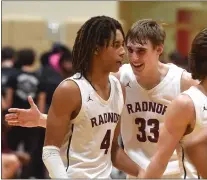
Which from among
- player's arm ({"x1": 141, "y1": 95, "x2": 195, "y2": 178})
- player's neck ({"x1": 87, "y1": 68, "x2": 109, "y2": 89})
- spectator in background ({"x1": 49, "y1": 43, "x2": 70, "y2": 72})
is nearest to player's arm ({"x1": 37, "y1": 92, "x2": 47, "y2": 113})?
spectator in background ({"x1": 49, "y1": 43, "x2": 70, "y2": 72})

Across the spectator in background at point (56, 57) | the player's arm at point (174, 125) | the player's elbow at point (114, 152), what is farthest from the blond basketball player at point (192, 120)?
the spectator in background at point (56, 57)

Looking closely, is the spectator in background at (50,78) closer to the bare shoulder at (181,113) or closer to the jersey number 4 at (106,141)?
the jersey number 4 at (106,141)

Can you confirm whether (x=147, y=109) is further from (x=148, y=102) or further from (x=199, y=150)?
(x=199, y=150)

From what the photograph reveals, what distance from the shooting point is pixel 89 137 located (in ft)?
8.85

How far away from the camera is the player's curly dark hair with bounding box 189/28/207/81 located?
2.45 meters

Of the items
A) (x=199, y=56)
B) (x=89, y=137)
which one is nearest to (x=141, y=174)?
(x=89, y=137)

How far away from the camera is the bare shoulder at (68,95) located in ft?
8.50

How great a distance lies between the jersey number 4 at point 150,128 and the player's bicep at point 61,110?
537 mm

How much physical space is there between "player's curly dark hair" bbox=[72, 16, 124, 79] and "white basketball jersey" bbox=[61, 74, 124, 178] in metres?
0.06

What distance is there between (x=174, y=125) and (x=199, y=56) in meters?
0.31

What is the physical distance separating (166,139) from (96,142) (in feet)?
1.31

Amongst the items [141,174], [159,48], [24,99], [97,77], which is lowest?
[24,99]

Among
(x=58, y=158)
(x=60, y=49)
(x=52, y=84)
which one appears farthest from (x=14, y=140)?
(x=58, y=158)

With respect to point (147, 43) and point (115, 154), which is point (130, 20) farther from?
point (115, 154)
